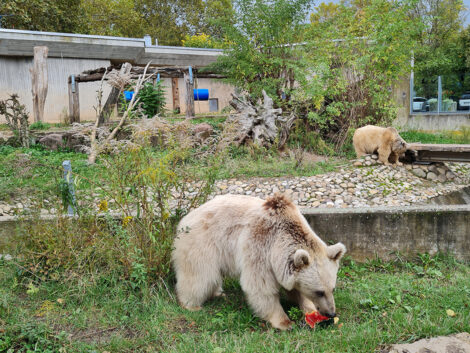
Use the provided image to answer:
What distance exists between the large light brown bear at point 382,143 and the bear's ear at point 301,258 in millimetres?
7435

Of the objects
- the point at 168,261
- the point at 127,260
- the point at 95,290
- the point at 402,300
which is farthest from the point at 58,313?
the point at 402,300

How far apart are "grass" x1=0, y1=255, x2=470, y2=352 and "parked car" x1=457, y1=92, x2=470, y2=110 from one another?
15275 mm

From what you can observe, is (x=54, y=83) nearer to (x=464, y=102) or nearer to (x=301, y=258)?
(x=464, y=102)

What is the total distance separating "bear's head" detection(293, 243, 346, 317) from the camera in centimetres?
328

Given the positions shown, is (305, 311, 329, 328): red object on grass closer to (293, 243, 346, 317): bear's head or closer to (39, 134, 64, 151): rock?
(293, 243, 346, 317): bear's head

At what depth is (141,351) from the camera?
3078 millimetres

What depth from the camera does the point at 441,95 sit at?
59.0ft

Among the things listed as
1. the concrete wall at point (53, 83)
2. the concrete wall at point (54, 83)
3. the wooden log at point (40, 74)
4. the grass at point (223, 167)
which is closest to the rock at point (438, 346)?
the grass at point (223, 167)

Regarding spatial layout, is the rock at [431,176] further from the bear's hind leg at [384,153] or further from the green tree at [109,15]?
the green tree at [109,15]

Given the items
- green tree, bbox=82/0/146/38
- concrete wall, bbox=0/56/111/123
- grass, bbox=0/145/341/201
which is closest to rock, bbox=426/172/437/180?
grass, bbox=0/145/341/201

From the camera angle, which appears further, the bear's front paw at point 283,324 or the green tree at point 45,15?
the green tree at point 45,15

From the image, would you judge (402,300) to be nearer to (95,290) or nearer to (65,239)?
→ (95,290)

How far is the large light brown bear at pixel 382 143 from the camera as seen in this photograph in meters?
9.94

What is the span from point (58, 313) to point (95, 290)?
39 centimetres
